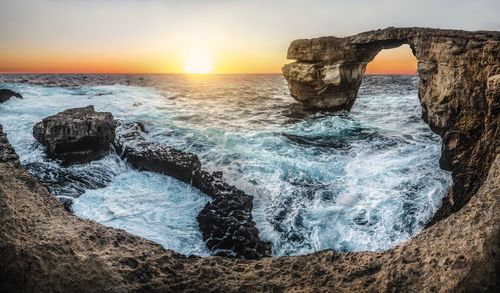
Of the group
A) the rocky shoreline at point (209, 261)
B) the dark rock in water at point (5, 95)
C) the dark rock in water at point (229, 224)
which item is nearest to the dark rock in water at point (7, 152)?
the rocky shoreline at point (209, 261)

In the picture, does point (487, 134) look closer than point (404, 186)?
Yes

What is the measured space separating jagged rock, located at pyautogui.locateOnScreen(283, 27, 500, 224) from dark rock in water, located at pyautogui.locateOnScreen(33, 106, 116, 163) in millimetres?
9694

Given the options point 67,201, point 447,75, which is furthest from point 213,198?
point 447,75

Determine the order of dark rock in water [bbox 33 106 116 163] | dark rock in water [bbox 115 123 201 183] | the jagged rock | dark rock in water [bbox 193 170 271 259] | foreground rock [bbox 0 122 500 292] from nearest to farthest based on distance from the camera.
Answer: foreground rock [bbox 0 122 500 292] → the jagged rock → dark rock in water [bbox 193 170 271 259] → dark rock in water [bbox 115 123 201 183] → dark rock in water [bbox 33 106 116 163]

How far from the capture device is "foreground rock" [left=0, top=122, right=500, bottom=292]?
7.07 ft

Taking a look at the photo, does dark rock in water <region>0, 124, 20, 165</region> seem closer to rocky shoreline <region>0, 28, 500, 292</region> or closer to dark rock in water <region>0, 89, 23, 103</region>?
rocky shoreline <region>0, 28, 500, 292</region>

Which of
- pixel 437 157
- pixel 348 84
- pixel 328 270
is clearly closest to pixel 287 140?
pixel 437 157

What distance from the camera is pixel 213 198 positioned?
323 inches

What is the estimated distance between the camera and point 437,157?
9555 millimetres

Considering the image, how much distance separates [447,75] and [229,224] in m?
7.10

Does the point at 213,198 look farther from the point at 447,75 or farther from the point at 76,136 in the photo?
the point at 447,75

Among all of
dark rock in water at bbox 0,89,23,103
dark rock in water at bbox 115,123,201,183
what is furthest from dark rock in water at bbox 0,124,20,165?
dark rock in water at bbox 0,89,23,103

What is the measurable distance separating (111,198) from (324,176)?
567cm

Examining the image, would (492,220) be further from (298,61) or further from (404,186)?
(298,61)
